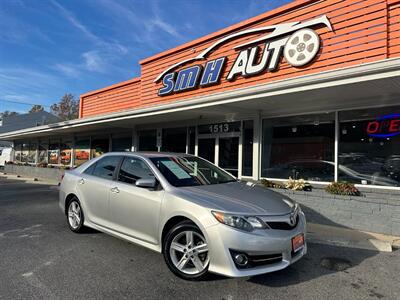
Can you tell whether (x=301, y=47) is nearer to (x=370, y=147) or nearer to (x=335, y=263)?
(x=370, y=147)

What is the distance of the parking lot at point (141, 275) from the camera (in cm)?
386

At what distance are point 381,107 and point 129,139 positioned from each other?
1077 cm

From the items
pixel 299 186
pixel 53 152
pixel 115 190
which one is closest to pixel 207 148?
pixel 299 186

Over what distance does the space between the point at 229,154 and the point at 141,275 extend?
24.3ft

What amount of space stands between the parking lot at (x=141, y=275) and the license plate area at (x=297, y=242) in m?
0.43

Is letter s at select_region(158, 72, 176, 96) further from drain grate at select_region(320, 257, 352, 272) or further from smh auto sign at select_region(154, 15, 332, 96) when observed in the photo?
drain grate at select_region(320, 257, 352, 272)

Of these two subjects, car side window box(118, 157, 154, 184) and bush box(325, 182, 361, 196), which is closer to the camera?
car side window box(118, 157, 154, 184)

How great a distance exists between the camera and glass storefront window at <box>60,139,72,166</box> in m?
20.5

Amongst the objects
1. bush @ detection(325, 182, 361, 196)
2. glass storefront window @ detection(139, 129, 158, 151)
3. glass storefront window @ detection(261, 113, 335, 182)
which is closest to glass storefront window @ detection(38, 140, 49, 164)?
glass storefront window @ detection(139, 129, 158, 151)

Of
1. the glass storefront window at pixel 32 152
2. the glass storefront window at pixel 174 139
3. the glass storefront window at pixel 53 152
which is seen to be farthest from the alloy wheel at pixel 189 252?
the glass storefront window at pixel 32 152

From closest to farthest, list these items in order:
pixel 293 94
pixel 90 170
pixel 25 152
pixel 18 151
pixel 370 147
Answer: pixel 90 170, pixel 293 94, pixel 370 147, pixel 25 152, pixel 18 151

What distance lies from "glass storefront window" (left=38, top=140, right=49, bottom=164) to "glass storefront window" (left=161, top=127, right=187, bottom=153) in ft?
42.1

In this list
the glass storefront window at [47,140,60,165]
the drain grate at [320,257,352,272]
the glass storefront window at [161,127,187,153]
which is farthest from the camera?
the glass storefront window at [47,140,60,165]

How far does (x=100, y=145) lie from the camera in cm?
1783
